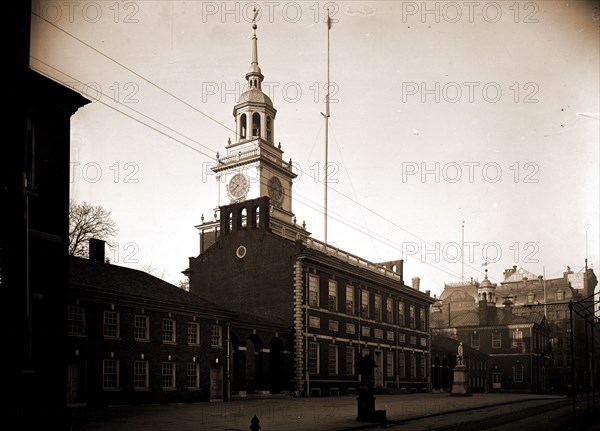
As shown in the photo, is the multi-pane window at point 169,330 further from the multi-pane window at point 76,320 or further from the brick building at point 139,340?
the multi-pane window at point 76,320

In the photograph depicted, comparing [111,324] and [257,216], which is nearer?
[111,324]

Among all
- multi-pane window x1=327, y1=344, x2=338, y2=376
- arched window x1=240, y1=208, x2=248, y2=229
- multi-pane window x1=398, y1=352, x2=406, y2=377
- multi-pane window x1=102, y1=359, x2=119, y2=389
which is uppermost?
arched window x1=240, y1=208, x2=248, y2=229

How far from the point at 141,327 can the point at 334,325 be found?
2089 cm

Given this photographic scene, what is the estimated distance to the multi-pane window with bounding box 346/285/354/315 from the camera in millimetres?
55031

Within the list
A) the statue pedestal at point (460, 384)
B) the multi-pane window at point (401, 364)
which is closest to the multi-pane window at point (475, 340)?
the multi-pane window at point (401, 364)

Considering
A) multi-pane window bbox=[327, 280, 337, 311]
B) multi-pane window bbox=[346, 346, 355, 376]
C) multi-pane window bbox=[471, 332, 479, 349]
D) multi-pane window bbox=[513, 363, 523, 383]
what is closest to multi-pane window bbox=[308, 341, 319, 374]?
multi-pane window bbox=[327, 280, 337, 311]

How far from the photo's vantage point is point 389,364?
201 feet

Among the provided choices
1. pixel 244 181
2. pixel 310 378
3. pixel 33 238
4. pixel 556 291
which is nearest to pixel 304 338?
pixel 310 378

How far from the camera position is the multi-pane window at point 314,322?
49438mm

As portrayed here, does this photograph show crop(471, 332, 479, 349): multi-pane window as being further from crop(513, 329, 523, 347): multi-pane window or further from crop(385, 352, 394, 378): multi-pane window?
crop(385, 352, 394, 378): multi-pane window

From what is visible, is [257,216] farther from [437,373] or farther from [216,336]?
[437,373]

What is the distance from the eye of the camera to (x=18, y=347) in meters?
18.7

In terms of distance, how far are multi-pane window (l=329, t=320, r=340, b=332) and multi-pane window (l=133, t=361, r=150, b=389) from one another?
2011 cm

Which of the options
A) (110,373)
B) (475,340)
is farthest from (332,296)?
(475,340)
